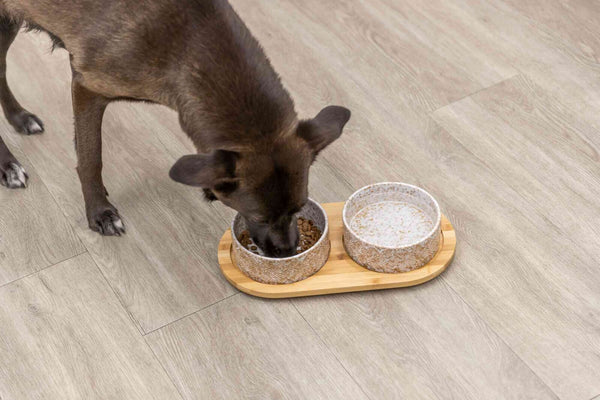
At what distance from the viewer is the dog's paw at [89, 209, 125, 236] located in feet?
10.6

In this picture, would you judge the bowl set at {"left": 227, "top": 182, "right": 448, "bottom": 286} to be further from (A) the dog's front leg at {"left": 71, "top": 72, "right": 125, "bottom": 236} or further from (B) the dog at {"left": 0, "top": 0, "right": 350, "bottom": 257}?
(A) the dog's front leg at {"left": 71, "top": 72, "right": 125, "bottom": 236}

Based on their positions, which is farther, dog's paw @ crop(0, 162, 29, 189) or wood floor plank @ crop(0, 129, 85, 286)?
dog's paw @ crop(0, 162, 29, 189)

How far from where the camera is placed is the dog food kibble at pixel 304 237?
3.04 metres

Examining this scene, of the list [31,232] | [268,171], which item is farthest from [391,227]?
[31,232]

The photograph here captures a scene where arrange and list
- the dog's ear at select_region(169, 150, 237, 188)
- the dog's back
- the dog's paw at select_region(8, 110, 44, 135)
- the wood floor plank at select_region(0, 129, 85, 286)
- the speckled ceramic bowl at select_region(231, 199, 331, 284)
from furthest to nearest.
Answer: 1. the dog's paw at select_region(8, 110, 44, 135)
2. the wood floor plank at select_region(0, 129, 85, 286)
3. the speckled ceramic bowl at select_region(231, 199, 331, 284)
4. the dog's back
5. the dog's ear at select_region(169, 150, 237, 188)

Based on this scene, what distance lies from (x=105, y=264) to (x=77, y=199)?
41cm

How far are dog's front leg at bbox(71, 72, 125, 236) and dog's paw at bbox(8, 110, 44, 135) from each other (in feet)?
2.04

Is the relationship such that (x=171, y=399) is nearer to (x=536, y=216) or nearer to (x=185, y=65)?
(x=185, y=65)

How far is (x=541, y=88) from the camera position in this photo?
3822mm

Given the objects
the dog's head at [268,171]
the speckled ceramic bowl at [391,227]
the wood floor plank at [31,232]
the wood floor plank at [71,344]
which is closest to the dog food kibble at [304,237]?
the speckled ceramic bowl at [391,227]

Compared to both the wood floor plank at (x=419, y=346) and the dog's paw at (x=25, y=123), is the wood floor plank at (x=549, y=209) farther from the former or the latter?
the dog's paw at (x=25, y=123)

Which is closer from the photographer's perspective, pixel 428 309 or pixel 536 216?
pixel 428 309

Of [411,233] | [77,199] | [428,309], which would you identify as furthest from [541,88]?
[77,199]

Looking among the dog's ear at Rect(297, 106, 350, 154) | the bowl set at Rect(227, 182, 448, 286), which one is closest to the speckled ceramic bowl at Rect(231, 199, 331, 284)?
the bowl set at Rect(227, 182, 448, 286)
